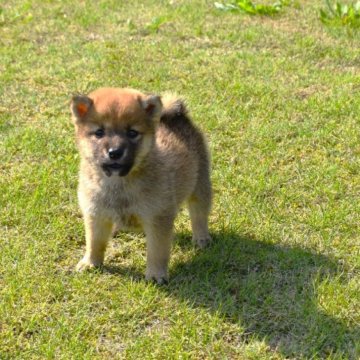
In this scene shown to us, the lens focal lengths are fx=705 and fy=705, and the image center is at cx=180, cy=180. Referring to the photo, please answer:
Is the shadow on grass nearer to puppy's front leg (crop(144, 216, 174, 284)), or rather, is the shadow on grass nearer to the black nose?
puppy's front leg (crop(144, 216, 174, 284))

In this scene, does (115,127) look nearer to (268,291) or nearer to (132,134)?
(132,134)

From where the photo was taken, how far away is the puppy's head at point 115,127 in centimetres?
402

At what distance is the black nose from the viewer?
13.0 feet

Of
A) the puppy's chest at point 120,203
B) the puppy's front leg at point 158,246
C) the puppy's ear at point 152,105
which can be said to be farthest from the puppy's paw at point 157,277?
the puppy's ear at point 152,105

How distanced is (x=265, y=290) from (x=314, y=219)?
97cm

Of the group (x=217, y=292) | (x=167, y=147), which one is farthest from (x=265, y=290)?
(x=167, y=147)

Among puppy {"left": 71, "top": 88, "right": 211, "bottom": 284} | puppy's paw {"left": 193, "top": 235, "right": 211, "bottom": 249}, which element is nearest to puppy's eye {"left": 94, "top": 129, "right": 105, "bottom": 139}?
puppy {"left": 71, "top": 88, "right": 211, "bottom": 284}

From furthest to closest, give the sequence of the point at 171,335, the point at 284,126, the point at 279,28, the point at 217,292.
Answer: the point at 279,28
the point at 284,126
the point at 217,292
the point at 171,335

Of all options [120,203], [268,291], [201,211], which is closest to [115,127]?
[120,203]

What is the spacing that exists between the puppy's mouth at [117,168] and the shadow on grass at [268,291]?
2.67ft

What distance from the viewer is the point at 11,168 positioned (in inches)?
230

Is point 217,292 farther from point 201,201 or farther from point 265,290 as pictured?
point 201,201

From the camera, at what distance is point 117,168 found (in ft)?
13.3

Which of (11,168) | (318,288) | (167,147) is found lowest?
(11,168)
